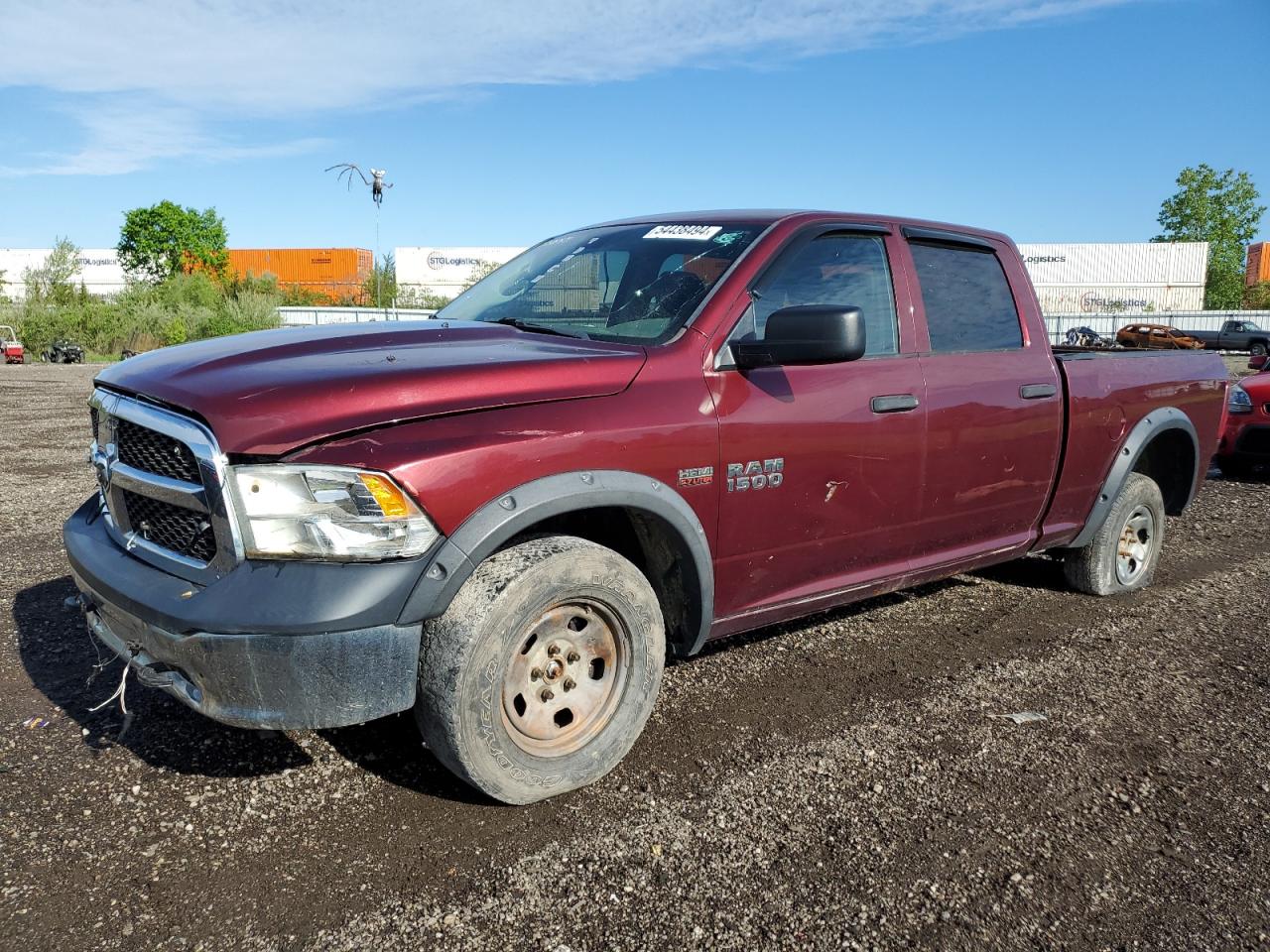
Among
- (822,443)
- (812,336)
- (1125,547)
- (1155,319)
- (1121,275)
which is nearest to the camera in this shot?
(812,336)

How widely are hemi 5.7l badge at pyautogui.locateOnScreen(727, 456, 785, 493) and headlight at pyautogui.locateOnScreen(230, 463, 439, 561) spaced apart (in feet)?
3.92

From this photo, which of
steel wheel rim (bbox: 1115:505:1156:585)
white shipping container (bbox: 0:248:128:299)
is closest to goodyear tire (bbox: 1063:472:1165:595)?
steel wheel rim (bbox: 1115:505:1156:585)

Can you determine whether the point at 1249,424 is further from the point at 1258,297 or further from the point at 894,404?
the point at 1258,297

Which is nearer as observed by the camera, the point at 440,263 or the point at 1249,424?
the point at 1249,424

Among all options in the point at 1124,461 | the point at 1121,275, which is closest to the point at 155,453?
the point at 1124,461

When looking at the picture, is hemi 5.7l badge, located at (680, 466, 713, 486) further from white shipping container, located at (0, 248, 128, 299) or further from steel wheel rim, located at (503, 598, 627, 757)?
white shipping container, located at (0, 248, 128, 299)

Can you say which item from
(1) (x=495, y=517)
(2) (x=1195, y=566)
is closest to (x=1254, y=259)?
(2) (x=1195, y=566)

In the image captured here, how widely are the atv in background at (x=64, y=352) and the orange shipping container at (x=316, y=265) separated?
154ft

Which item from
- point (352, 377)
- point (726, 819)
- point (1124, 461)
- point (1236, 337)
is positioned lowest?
point (726, 819)

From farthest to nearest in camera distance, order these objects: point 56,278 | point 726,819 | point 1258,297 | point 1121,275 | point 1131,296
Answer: point 1258,297 < point 1121,275 < point 1131,296 < point 56,278 < point 726,819

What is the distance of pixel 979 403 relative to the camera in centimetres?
388

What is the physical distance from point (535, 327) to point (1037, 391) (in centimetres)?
233

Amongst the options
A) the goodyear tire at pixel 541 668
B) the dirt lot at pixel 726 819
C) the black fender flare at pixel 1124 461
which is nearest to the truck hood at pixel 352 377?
the goodyear tire at pixel 541 668

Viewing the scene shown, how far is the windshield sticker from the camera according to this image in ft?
11.7
